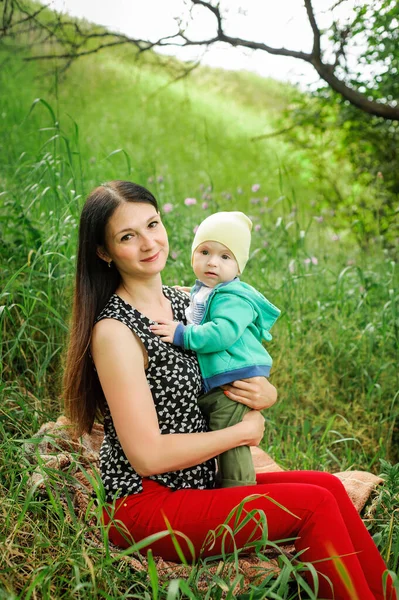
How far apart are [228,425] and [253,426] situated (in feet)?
0.29

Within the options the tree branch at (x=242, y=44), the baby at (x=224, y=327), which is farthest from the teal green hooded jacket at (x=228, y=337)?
the tree branch at (x=242, y=44)

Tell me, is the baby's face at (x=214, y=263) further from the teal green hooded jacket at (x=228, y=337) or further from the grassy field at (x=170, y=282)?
the grassy field at (x=170, y=282)

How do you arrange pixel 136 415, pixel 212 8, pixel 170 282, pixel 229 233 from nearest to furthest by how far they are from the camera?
pixel 136 415 < pixel 229 233 < pixel 170 282 < pixel 212 8

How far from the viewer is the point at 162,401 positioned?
2.11 meters

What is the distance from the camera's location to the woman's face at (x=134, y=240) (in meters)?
2.10

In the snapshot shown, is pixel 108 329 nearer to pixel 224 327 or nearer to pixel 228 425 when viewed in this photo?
pixel 224 327

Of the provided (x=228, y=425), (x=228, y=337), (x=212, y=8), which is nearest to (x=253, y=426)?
(x=228, y=425)

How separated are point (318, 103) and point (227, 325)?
17.5ft

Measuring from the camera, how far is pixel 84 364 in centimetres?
215

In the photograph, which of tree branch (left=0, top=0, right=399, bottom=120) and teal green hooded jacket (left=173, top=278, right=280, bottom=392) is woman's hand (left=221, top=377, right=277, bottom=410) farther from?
tree branch (left=0, top=0, right=399, bottom=120)

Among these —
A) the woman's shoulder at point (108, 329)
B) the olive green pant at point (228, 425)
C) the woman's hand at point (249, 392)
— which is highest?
the woman's shoulder at point (108, 329)

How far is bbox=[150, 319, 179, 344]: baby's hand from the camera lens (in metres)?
2.10

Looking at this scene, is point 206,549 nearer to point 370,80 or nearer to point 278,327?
point 278,327

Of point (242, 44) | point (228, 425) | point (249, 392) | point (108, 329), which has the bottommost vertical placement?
point (228, 425)
